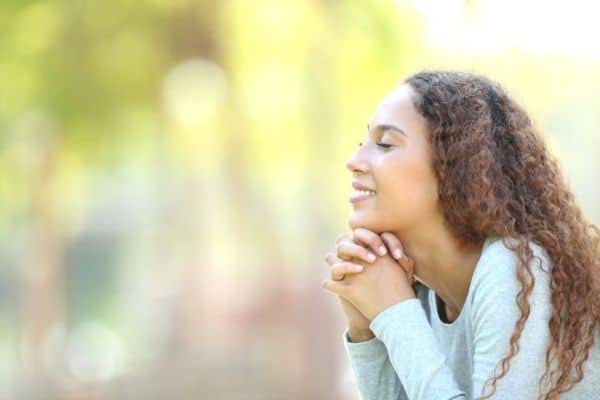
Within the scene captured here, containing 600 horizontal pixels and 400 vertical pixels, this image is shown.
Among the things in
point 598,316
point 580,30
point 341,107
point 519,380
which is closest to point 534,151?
point 598,316

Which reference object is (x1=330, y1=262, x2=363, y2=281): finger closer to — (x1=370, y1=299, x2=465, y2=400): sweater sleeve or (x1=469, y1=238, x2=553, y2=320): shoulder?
(x1=370, y1=299, x2=465, y2=400): sweater sleeve

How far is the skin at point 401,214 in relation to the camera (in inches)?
73.2

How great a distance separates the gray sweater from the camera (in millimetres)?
1688

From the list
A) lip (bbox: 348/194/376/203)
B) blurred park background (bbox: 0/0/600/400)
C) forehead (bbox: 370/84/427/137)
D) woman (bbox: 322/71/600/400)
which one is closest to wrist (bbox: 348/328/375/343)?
woman (bbox: 322/71/600/400)

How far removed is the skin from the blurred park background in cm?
351

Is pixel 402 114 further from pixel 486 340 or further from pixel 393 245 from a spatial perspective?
pixel 486 340

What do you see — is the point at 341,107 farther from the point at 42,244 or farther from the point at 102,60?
the point at 42,244

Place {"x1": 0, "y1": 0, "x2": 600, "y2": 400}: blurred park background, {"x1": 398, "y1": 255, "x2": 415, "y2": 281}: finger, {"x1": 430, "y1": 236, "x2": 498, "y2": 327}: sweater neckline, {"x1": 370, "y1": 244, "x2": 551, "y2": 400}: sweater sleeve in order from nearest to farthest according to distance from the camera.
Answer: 1. {"x1": 370, "y1": 244, "x2": 551, "y2": 400}: sweater sleeve
2. {"x1": 430, "y1": 236, "x2": 498, "y2": 327}: sweater neckline
3. {"x1": 398, "y1": 255, "x2": 415, "y2": 281}: finger
4. {"x1": 0, "y1": 0, "x2": 600, "y2": 400}: blurred park background

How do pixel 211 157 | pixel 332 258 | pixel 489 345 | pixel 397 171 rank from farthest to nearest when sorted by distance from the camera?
pixel 211 157 → pixel 332 258 → pixel 397 171 → pixel 489 345

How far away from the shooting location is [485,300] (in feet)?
5.65

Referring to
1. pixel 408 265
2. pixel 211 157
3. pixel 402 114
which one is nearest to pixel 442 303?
pixel 408 265

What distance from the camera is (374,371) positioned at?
1997mm

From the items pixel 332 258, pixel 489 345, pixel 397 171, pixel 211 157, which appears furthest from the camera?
pixel 211 157

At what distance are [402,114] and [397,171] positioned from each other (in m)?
0.11
